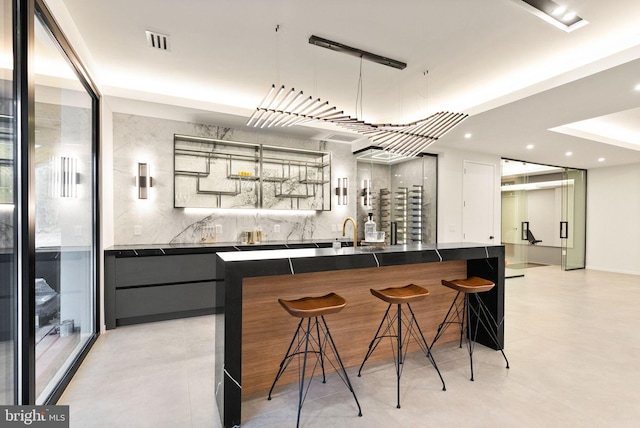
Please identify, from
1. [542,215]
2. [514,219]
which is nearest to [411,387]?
[514,219]

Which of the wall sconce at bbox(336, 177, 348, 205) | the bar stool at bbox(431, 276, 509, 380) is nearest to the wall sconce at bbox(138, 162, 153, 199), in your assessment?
the wall sconce at bbox(336, 177, 348, 205)

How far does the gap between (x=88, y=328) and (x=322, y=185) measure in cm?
397

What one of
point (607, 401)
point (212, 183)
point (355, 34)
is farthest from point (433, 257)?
point (212, 183)

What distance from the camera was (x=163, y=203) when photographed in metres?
4.76

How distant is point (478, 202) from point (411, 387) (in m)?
5.34

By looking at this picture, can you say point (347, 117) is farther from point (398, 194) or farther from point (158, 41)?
point (398, 194)

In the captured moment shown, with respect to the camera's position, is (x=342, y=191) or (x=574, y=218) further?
(x=574, y=218)

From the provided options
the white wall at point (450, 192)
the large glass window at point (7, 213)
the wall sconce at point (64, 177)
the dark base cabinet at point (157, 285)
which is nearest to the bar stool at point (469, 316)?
the dark base cabinet at point (157, 285)

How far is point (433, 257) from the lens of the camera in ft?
9.48

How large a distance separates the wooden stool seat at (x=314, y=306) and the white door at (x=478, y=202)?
524 cm

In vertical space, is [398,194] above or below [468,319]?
above

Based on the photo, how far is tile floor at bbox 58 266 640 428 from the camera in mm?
2162

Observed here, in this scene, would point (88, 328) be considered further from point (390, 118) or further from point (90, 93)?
point (390, 118)

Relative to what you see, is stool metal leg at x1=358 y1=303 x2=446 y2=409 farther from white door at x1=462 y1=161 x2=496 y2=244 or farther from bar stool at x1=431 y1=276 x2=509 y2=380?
white door at x1=462 y1=161 x2=496 y2=244
